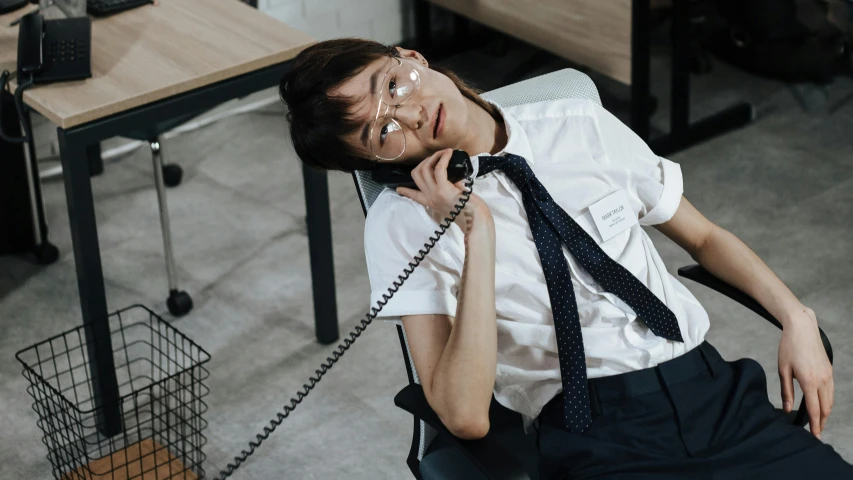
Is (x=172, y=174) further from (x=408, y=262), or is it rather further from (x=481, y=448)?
(x=481, y=448)

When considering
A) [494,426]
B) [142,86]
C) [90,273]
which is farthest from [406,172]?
[90,273]

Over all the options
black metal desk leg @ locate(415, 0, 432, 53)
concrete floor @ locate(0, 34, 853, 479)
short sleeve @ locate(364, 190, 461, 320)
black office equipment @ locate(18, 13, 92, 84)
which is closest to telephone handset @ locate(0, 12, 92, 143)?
black office equipment @ locate(18, 13, 92, 84)

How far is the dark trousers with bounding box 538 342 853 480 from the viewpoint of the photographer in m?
1.54

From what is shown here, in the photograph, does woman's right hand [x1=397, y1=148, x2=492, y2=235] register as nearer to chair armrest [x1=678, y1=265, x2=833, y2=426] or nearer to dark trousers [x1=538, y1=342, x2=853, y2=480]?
dark trousers [x1=538, y1=342, x2=853, y2=480]

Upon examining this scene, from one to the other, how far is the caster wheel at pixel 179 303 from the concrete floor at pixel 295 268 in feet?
0.07

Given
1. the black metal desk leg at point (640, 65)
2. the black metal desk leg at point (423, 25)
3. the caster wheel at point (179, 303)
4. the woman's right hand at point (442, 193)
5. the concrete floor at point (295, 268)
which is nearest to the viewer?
the woman's right hand at point (442, 193)

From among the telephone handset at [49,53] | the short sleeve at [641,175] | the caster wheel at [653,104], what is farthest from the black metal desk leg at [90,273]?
the caster wheel at [653,104]

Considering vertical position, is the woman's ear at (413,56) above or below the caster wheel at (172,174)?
above

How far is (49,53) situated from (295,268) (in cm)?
104

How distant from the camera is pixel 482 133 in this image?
1.69 meters

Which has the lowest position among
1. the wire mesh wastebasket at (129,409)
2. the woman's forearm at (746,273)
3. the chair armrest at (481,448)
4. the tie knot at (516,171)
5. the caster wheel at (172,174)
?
the wire mesh wastebasket at (129,409)

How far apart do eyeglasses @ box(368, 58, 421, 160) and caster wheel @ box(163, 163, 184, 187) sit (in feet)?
6.71

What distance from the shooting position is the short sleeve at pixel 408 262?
1.53 metres

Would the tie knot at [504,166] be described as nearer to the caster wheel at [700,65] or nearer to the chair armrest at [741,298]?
the chair armrest at [741,298]
